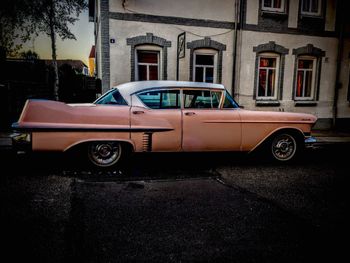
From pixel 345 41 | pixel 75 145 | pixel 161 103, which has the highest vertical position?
pixel 345 41

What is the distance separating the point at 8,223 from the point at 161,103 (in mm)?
3308

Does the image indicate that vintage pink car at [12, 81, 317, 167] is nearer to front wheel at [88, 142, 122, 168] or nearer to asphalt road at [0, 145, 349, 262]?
front wheel at [88, 142, 122, 168]

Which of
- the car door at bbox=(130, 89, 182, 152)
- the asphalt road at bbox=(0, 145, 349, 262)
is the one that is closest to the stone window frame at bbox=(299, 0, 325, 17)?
the asphalt road at bbox=(0, 145, 349, 262)

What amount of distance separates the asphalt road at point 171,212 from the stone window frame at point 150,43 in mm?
6209

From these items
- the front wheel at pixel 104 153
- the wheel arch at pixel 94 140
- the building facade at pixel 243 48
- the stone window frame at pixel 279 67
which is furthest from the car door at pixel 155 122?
the stone window frame at pixel 279 67

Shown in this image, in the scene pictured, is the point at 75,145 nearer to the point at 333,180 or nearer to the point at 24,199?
the point at 24,199

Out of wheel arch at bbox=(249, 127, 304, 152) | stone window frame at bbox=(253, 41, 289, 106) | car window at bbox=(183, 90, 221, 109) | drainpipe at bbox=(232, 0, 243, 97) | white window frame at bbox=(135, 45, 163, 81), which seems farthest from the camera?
stone window frame at bbox=(253, 41, 289, 106)

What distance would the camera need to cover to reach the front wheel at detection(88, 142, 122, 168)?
207 inches

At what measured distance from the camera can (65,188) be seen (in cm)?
426

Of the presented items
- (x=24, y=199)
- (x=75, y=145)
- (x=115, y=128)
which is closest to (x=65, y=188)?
(x=24, y=199)

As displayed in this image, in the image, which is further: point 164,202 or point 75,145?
point 75,145

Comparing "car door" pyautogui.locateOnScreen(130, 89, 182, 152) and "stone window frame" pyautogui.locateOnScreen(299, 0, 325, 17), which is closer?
"car door" pyautogui.locateOnScreen(130, 89, 182, 152)

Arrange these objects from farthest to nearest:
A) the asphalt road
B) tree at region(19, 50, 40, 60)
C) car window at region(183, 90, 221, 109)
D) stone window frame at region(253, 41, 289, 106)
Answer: tree at region(19, 50, 40, 60) → stone window frame at region(253, 41, 289, 106) → car window at region(183, 90, 221, 109) → the asphalt road

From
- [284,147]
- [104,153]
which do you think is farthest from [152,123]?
[284,147]
